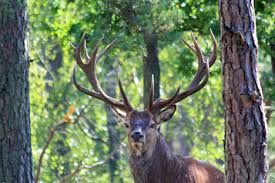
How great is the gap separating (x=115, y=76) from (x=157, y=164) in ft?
34.3

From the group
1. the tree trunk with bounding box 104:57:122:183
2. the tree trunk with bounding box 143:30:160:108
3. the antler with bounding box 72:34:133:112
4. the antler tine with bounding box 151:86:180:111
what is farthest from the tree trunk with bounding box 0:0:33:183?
A: the tree trunk with bounding box 104:57:122:183

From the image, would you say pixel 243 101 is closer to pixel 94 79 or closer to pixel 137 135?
pixel 137 135

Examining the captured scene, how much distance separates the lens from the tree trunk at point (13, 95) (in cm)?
1203

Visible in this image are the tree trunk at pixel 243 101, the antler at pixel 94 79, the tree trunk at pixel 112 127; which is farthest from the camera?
the tree trunk at pixel 112 127

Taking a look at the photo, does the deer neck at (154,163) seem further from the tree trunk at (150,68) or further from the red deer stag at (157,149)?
the tree trunk at (150,68)

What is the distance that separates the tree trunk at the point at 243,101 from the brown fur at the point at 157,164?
114 inches

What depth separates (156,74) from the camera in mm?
14953

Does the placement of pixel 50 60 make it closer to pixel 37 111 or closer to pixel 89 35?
pixel 37 111

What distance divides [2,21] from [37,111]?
1160cm

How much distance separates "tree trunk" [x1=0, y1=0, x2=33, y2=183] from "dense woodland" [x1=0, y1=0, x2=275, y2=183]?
175 millimetres

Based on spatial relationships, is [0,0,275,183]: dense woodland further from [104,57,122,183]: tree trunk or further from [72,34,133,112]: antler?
[72,34,133,112]: antler

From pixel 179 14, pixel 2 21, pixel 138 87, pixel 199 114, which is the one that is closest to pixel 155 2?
pixel 179 14

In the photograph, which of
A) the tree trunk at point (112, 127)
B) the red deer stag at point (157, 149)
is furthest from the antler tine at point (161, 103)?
the tree trunk at point (112, 127)

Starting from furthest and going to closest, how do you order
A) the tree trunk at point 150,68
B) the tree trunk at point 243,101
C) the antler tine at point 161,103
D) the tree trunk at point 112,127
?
the tree trunk at point 112,127 → the tree trunk at point 150,68 → the antler tine at point 161,103 → the tree trunk at point 243,101
